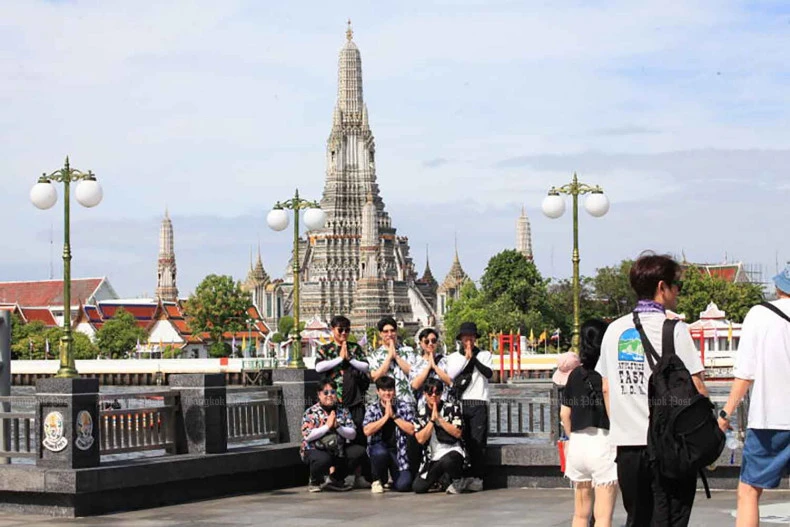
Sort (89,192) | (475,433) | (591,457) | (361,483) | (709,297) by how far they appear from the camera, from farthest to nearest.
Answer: (709,297) → (89,192) → (361,483) → (475,433) → (591,457)

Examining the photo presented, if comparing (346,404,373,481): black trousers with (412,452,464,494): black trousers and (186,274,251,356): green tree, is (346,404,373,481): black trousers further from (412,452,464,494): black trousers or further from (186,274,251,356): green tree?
(186,274,251,356): green tree

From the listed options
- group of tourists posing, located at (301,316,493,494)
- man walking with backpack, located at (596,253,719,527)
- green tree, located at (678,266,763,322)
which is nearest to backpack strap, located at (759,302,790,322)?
man walking with backpack, located at (596,253,719,527)

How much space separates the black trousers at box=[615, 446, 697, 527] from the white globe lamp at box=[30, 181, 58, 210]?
10540mm

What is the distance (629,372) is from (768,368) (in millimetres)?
921

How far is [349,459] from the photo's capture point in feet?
53.1

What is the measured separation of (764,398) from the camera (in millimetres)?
8859

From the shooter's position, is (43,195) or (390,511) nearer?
(390,511)

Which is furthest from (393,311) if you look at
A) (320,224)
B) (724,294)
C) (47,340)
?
(320,224)

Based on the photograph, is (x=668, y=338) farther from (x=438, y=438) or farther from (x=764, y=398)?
(x=438, y=438)

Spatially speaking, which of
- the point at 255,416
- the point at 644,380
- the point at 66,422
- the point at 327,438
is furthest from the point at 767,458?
the point at 255,416

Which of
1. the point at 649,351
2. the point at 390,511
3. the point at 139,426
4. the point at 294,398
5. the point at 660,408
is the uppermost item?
the point at 649,351

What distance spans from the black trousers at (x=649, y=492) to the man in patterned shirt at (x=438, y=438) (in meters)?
6.81

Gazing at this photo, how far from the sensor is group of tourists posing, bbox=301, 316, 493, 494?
15.7m

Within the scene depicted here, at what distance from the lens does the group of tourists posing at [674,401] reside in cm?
812
